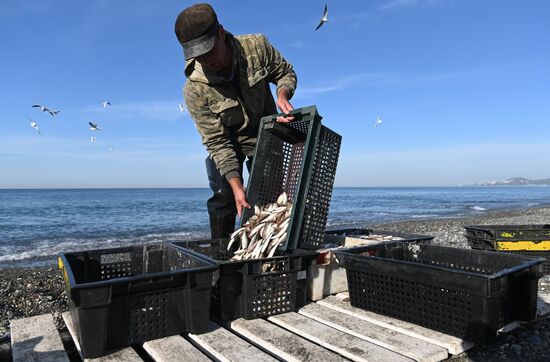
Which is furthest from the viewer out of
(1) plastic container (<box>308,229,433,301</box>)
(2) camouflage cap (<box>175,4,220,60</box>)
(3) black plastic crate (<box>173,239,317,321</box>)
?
(1) plastic container (<box>308,229,433,301</box>)

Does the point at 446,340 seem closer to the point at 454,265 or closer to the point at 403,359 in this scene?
the point at 403,359

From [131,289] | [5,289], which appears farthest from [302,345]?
[5,289]

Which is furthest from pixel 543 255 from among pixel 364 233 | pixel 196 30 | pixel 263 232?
pixel 196 30

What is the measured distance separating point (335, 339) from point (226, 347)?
0.80 m

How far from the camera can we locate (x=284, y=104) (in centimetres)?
425

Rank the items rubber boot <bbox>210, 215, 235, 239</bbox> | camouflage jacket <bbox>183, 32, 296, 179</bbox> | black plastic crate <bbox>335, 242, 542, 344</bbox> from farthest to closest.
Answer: rubber boot <bbox>210, 215, 235, 239</bbox>
camouflage jacket <bbox>183, 32, 296, 179</bbox>
black plastic crate <bbox>335, 242, 542, 344</bbox>

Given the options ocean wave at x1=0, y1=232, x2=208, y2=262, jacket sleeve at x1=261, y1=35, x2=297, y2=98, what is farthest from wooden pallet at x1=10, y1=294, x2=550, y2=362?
ocean wave at x1=0, y1=232, x2=208, y2=262

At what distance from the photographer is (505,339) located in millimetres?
3127

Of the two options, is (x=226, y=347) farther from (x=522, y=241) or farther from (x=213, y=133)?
(x=522, y=241)

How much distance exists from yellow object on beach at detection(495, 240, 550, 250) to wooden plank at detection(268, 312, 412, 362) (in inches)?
161

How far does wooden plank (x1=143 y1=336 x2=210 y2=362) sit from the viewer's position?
2645 millimetres

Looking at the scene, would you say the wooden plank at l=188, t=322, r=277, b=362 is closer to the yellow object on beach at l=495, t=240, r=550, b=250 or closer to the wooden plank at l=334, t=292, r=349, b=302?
the wooden plank at l=334, t=292, r=349, b=302

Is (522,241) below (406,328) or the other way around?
the other way around

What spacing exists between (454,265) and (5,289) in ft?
22.7
